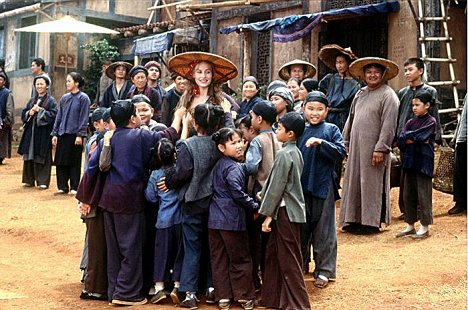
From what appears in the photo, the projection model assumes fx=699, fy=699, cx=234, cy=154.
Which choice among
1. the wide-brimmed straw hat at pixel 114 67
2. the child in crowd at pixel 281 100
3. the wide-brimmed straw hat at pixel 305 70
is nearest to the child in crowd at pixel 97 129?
the child in crowd at pixel 281 100

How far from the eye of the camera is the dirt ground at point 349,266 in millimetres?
5488

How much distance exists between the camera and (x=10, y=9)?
72.9ft

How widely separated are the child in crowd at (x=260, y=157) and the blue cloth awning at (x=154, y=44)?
12.2m

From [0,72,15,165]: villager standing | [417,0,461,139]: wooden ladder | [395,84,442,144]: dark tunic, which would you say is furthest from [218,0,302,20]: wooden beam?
[395,84,442,144]: dark tunic

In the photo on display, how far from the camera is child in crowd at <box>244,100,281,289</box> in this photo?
5.49 m

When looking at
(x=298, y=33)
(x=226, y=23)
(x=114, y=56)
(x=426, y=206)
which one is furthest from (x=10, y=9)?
(x=426, y=206)

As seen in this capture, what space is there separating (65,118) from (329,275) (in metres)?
5.92

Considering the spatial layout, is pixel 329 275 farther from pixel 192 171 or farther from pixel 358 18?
pixel 358 18

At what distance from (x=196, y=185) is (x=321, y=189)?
1.13m

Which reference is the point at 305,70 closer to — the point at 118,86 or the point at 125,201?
the point at 118,86

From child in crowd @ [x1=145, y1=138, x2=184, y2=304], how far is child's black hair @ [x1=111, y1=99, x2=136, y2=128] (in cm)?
32

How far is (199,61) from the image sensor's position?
597cm

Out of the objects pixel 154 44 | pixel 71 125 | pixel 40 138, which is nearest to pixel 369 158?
pixel 71 125

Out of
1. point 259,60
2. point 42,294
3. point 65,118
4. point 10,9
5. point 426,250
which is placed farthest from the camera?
point 10,9
